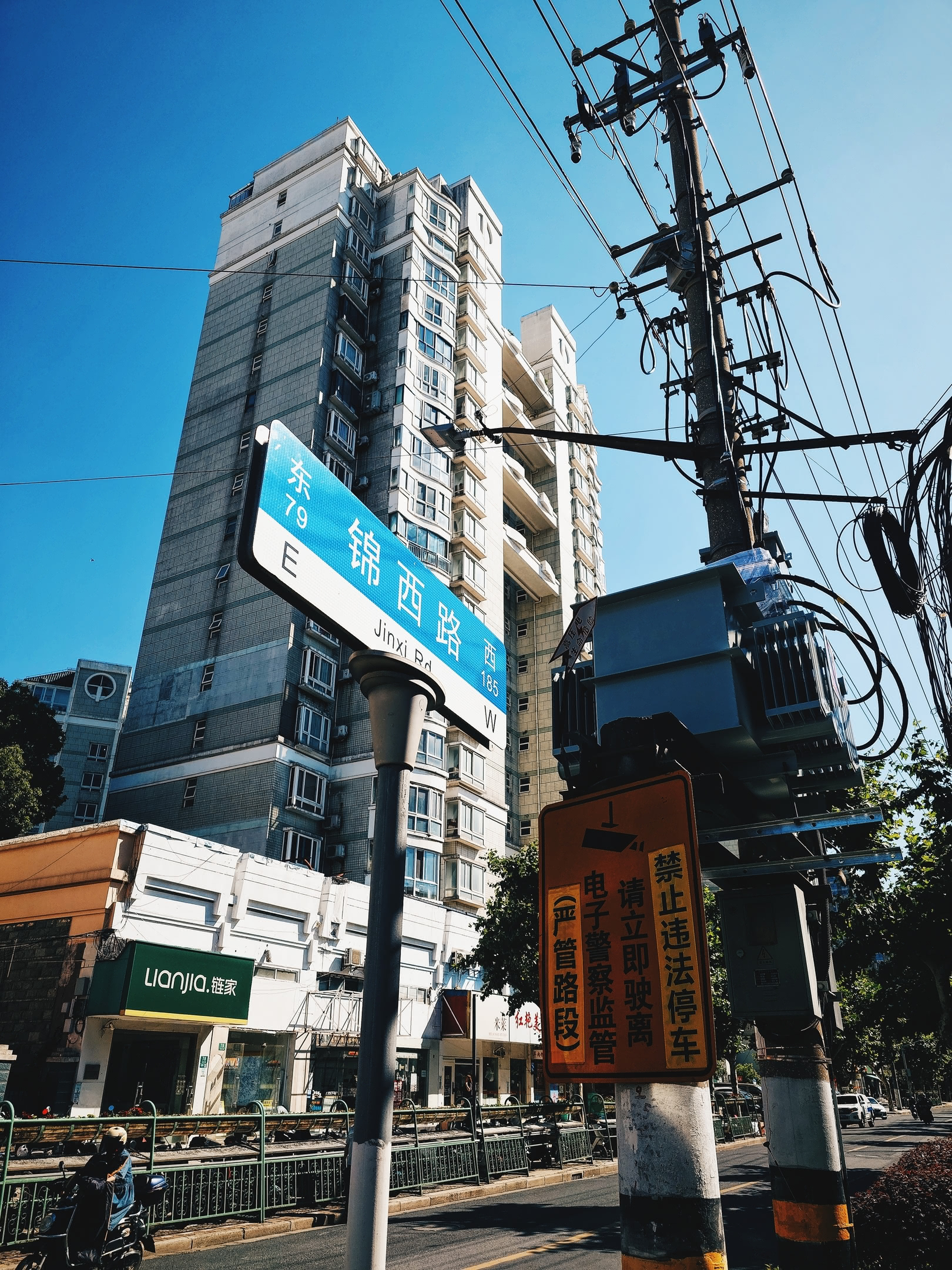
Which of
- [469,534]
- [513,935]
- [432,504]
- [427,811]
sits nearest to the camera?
[513,935]

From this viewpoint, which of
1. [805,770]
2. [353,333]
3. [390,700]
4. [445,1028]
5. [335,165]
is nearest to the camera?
[390,700]

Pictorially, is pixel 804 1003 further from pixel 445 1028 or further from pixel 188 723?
pixel 188 723

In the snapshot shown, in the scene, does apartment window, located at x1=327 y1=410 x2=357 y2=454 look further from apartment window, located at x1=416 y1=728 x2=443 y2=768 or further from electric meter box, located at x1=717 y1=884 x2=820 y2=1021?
electric meter box, located at x1=717 y1=884 x2=820 y2=1021

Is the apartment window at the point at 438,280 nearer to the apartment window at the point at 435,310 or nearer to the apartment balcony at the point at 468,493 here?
the apartment window at the point at 435,310

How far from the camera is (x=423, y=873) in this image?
32.5 metres

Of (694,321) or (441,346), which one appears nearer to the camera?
(694,321)

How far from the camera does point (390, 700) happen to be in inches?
139

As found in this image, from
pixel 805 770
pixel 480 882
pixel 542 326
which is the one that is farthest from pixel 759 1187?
pixel 542 326

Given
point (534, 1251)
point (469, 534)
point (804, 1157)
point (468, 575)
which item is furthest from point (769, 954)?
point (469, 534)

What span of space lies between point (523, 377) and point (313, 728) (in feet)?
107

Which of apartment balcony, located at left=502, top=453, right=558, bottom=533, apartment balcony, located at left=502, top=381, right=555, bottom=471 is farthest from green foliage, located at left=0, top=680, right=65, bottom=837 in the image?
apartment balcony, located at left=502, top=381, right=555, bottom=471

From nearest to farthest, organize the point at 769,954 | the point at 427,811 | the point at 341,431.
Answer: the point at 769,954 → the point at 427,811 → the point at 341,431

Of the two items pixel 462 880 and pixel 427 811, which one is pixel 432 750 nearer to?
pixel 427 811

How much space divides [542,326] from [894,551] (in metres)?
59.8
